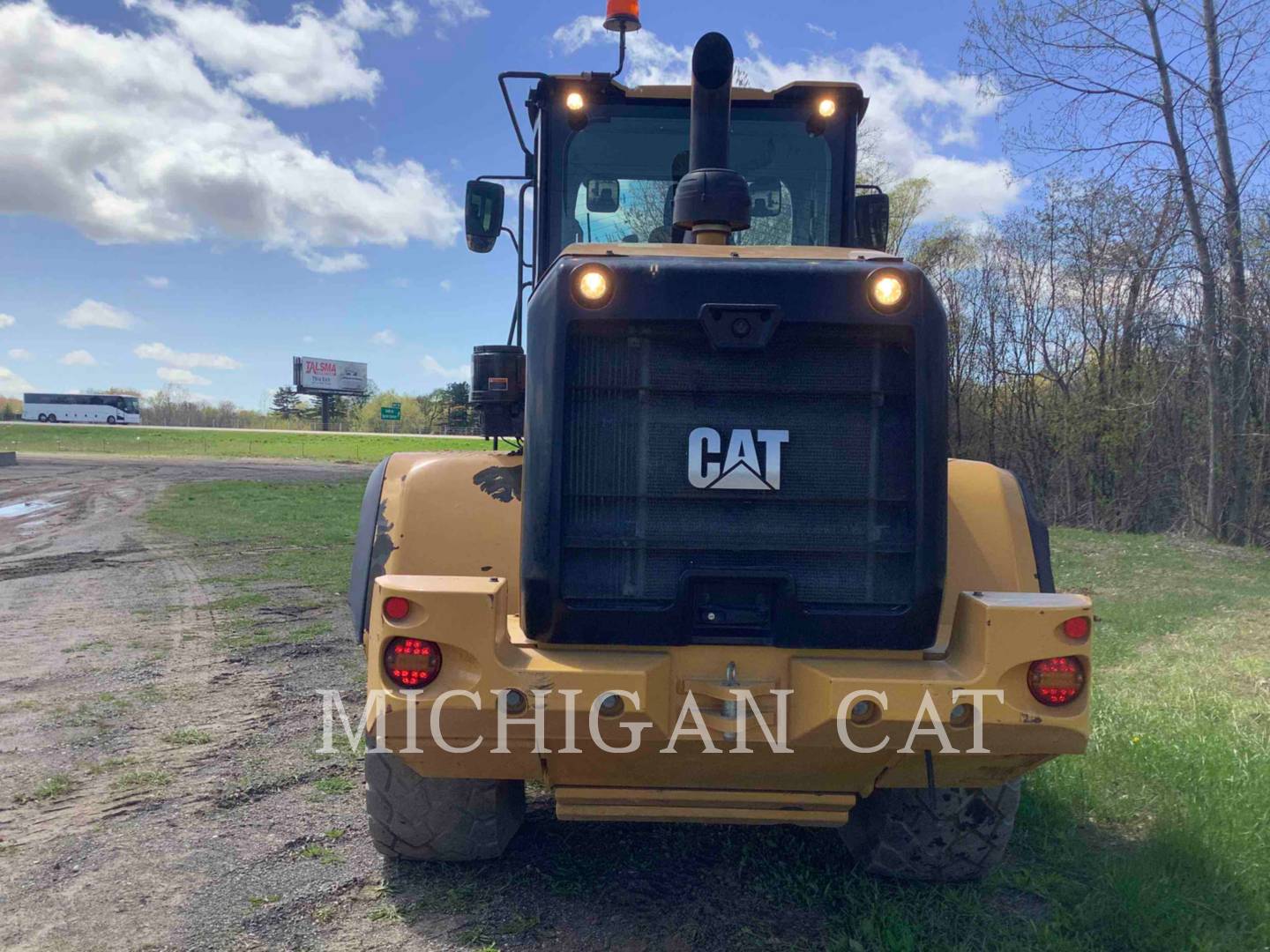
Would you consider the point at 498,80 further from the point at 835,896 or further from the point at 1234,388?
the point at 1234,388

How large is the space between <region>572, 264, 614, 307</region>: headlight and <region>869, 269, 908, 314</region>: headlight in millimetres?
766

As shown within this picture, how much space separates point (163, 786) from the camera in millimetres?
4082

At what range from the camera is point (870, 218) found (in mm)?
4145

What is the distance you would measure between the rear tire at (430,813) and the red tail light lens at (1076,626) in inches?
74.1

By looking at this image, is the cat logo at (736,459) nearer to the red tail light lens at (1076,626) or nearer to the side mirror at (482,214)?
the red tail light lens at (1076,626)

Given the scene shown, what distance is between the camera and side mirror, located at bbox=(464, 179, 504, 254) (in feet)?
13.6

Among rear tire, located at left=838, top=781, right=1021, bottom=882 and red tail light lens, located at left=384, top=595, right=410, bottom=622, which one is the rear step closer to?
rear tire, located at left=838, top=781, right=1021, bottom=882

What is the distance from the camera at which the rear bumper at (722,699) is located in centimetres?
265

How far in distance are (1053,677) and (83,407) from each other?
79692mm

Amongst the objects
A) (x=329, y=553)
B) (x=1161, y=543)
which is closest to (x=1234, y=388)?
(x=1161, y=543)

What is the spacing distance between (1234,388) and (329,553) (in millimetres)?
15339

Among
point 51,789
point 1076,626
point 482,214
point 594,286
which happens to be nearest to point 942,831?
point 1076,626

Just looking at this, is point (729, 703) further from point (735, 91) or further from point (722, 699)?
point (735, 91)

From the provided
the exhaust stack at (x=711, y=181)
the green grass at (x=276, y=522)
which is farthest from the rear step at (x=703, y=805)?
the green grass at (x=276, y=522)
